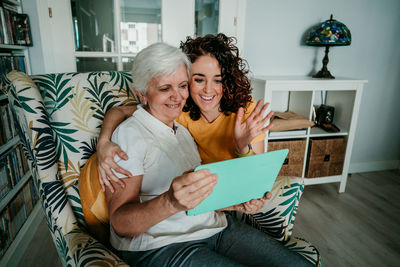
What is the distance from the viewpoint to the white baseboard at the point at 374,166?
2.86 m

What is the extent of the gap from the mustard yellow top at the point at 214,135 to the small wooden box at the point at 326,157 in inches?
44.8

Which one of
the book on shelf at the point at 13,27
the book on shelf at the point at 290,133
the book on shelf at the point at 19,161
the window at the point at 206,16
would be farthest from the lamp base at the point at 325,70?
the book on shelf at the point at 19,161

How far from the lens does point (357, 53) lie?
2545 mm

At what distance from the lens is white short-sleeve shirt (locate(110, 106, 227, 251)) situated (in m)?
0.84

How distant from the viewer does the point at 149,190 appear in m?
0.87

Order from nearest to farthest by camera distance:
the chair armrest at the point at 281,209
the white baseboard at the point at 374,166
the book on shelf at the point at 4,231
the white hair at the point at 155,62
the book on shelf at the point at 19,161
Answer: the white hair at the point at 155,62 → the chair armrest at the point at 281,209 → the book on shelf at the point at 4,231 → the book on shelf at the point at 19,161 → the white baseboard at the point at 374,166

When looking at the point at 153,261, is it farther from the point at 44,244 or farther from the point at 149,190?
the point at 44,244

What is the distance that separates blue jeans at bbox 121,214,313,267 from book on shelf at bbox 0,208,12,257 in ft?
3.52

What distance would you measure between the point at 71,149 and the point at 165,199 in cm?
50

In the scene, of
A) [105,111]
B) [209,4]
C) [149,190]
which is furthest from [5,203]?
[209,4]

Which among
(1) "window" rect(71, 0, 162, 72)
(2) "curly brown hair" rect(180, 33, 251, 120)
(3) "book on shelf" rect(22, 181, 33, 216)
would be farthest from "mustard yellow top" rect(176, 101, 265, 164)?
(3) "book on shelf" rect(22, 181, 33, 216)

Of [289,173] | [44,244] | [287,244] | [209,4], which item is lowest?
[44,244]

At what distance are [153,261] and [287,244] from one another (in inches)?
22.3

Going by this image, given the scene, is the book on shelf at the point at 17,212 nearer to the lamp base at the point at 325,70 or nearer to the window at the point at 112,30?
the window at the point at 112,30
